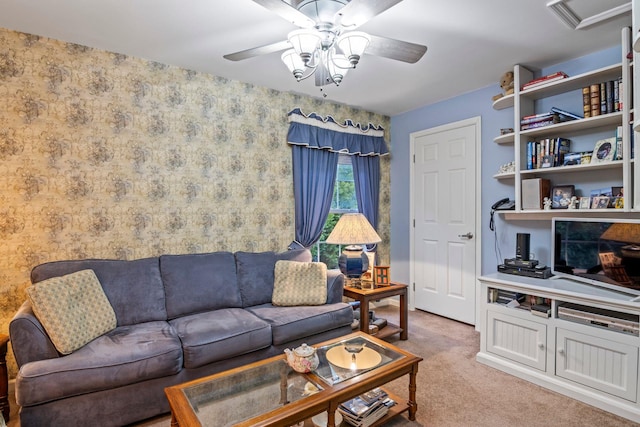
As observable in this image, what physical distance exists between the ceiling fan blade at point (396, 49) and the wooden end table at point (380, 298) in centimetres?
186

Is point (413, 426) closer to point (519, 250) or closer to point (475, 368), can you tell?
point (475, 368)

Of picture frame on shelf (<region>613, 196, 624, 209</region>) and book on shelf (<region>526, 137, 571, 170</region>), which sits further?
book on shelf (<region>526, 137, 571, 170</region>)

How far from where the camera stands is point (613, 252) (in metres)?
2.26

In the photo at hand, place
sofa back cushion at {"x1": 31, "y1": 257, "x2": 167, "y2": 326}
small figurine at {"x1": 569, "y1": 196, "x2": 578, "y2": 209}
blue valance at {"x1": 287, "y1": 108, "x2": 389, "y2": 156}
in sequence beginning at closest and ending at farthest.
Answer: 1. sofa back cushion at {"x1": 31, "y1": 257, "x2": 167, "y2": 326}
2. small figurine at {"x1": 569, "y1": 196, "x2": 578, "y2": 209}
3. blue valance at {"x1": 287, "y1": 108, "x2": 389, "y2": 156}

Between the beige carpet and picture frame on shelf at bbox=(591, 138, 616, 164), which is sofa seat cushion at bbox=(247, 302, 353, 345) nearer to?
the beige carpet

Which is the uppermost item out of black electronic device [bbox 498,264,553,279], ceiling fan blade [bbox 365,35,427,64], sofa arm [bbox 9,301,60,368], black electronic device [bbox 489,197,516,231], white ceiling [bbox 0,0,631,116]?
white ceiling [bbox 0,0,631,116]

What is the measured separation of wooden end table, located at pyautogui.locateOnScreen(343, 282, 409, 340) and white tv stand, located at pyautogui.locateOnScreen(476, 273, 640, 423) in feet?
2.20

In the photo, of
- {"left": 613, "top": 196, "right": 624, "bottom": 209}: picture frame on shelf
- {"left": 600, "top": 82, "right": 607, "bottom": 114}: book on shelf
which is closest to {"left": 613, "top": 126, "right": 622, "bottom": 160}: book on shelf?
{"left": 600, "top": 82, "right": 607, "bottom": 114}: book on shelf

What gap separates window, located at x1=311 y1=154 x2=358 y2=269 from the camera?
12.9ft

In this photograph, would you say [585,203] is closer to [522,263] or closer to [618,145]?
[618,145]

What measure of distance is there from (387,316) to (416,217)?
1.23 meters

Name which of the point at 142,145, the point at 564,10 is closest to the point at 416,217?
the point at 564,10

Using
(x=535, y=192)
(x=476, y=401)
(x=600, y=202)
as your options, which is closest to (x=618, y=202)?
(x=600, y=202)

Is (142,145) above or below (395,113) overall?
below
